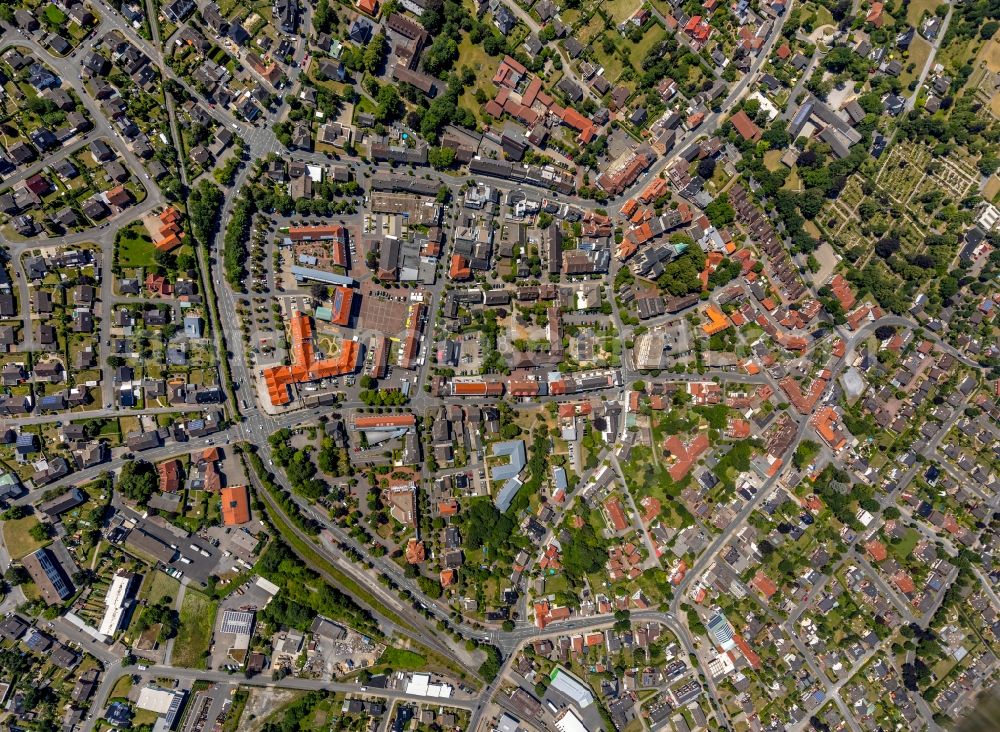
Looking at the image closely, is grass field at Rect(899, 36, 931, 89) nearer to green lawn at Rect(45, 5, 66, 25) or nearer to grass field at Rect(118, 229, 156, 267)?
grass field at Rect(118, 229, 156, 267)

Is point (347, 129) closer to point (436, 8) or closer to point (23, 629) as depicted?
point (436, 8)

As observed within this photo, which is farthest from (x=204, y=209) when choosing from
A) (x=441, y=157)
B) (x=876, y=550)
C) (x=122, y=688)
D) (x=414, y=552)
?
(x=876, y=550)

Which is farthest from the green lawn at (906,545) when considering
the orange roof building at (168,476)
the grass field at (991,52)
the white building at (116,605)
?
the white building at (116,605)

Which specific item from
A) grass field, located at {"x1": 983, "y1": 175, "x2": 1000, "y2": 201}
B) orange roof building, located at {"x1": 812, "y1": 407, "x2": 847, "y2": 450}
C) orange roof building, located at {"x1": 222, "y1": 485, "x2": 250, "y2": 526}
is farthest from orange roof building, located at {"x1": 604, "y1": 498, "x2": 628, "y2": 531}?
grass field, located at {"x1": 983, "y1": 175, "x2": 1000, "y2": 201}

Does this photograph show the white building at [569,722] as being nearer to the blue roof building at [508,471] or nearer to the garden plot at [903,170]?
the blue roof building at [508,471]

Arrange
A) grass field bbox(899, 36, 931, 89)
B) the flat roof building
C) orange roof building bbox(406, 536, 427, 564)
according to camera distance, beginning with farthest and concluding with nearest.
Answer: grass field bbox(899, 36, 931, 89) → orange roof building bbox(406, 536, 427, 564) → the flat roof building

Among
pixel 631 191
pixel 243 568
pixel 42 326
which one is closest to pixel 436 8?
pixel 631 191
